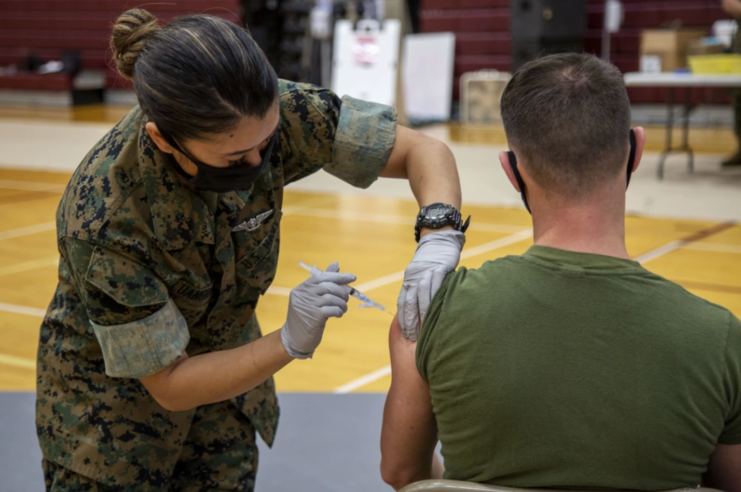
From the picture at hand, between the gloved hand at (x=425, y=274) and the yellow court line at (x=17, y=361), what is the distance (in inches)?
89.2

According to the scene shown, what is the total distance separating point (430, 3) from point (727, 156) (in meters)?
4.77

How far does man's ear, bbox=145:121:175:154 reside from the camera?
1.37 metres

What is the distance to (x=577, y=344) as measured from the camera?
3.46 ft

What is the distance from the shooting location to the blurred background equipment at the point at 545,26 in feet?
29.0

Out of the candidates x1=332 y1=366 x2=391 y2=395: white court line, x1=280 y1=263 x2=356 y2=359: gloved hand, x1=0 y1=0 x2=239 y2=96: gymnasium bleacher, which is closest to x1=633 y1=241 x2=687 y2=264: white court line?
x1=332 y1=366 x2=391 y2=395: white court line

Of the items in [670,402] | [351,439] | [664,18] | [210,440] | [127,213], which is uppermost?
[664,18]

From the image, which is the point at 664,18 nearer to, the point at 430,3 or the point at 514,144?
the point at 430,3

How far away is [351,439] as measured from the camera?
2602mm

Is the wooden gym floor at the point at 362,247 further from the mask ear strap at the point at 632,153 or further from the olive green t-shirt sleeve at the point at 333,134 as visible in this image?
the mask ear strap at the point at 632,153

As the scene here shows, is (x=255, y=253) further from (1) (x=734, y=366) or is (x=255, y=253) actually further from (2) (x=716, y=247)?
(2) (x=716, y=247)

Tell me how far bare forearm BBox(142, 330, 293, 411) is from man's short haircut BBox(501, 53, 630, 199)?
559mm

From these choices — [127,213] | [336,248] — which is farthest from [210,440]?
[336,248]

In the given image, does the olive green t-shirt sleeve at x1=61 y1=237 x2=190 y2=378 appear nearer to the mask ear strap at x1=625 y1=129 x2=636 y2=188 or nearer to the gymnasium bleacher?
the mask ear strap at x1=625 y1=129 x2=636 y2=188

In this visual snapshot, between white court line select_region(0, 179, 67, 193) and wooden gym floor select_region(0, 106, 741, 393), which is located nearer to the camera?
wooden gym floor select_region(0, 106, 741, 393)
